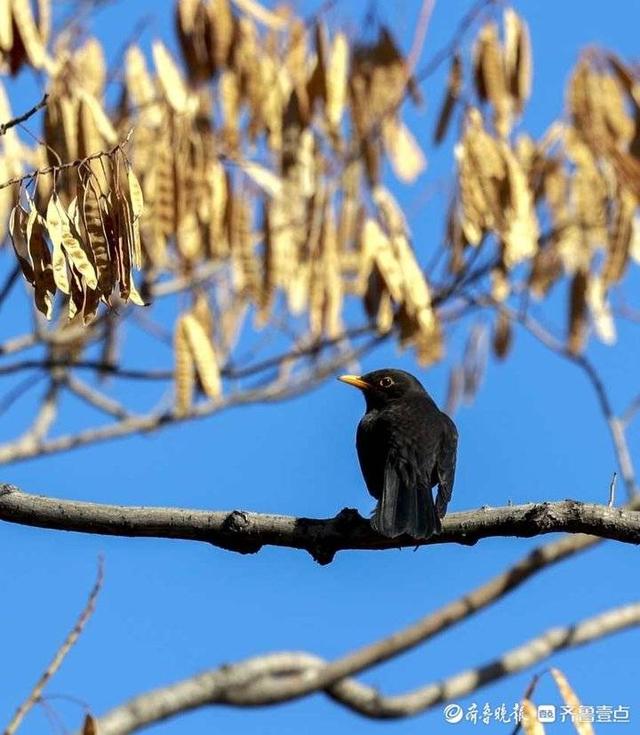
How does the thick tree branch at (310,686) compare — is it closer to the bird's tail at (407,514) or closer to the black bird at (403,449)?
the black bird at (403,449)

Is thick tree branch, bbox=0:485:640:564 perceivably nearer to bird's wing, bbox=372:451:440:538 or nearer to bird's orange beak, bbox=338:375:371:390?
bird's wing, bbox=372:451:440:538

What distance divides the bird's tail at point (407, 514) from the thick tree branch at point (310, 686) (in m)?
3.11

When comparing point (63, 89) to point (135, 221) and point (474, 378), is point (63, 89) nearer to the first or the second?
point (135, 221)

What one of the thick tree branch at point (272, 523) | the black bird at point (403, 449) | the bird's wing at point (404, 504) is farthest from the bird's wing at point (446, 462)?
the thick tree branch at point (272, 523)

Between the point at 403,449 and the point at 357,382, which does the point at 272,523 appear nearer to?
the point at 403,449

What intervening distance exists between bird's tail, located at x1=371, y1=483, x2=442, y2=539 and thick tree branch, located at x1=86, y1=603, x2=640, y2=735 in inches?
122

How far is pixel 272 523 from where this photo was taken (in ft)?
14.9

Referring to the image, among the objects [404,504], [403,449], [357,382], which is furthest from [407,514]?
[357,382]

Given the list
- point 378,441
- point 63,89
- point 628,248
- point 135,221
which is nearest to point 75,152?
point 63,89

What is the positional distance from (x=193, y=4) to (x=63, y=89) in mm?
1507

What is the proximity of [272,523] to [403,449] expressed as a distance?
1.65 meters

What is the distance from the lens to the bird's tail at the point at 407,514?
4781 mm

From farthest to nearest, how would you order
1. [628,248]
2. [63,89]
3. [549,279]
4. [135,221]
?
[549,279], [628,248], [63,89], [135,221]

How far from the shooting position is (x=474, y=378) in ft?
31.9
